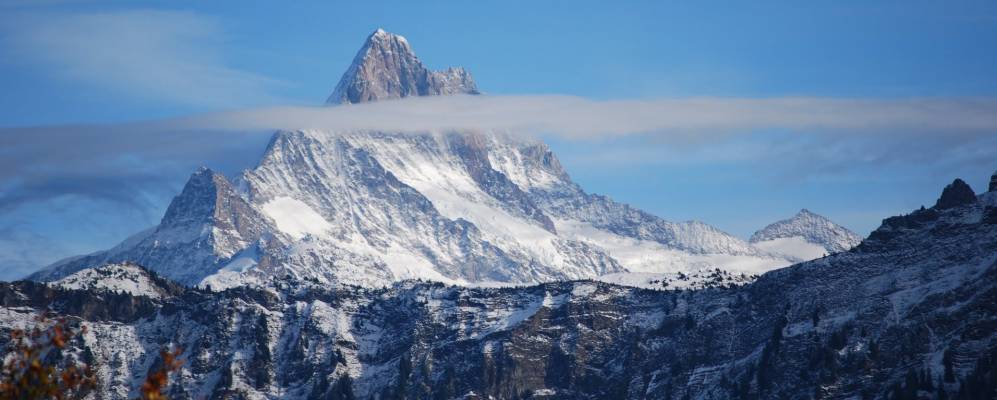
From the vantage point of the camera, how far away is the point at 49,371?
11369 cm

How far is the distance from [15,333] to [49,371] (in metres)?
3.50

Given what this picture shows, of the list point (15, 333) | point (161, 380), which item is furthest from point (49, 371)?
point (161, 380)

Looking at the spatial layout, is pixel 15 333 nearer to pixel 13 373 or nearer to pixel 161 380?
pixel 13 373

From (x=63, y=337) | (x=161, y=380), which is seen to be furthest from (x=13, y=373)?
(x=161, y=380)

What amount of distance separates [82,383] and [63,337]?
437 centimetres

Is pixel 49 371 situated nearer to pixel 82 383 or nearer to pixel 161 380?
pixel 82 383

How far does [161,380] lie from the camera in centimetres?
10438

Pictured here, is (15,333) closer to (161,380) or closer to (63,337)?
(63,337)

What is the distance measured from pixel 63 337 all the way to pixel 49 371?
21.9ft

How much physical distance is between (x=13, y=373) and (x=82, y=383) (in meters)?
4.78

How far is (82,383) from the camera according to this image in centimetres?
11100

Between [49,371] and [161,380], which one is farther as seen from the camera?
[49,371]

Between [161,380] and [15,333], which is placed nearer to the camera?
[161,380]

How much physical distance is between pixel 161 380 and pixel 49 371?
13.0 m
